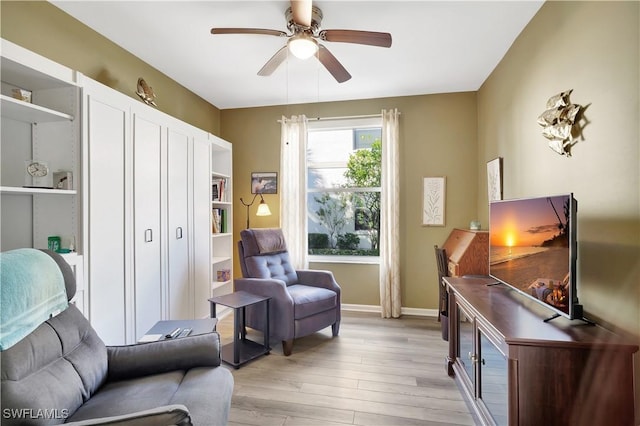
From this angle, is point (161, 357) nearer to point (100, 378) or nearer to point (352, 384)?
point (100, 378)

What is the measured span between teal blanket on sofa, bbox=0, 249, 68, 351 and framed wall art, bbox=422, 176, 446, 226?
10.8ft

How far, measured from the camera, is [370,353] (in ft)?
8.71

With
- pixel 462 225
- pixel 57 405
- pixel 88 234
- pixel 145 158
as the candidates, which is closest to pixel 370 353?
pixel 462 225

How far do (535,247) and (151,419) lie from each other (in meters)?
1.89

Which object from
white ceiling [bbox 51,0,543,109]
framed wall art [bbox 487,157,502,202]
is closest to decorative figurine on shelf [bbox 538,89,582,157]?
white ceiling [bbox 51,0,543,109]

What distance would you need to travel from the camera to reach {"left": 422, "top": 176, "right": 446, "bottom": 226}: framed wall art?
353cm

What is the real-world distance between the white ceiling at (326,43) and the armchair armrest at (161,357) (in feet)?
7.01

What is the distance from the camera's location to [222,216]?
3787 millimetres

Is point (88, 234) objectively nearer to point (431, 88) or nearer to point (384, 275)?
point (384, 275)

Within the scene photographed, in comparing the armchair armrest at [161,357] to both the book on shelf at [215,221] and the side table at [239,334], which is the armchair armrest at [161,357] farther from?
the book on shelf at [215,221]

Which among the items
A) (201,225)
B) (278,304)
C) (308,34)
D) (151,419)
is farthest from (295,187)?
(151,419)

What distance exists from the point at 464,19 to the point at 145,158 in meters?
2.69

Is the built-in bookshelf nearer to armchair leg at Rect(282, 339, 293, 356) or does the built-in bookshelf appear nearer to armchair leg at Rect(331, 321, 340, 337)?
armchair leg at Rect(282, 339, 293, 356)
